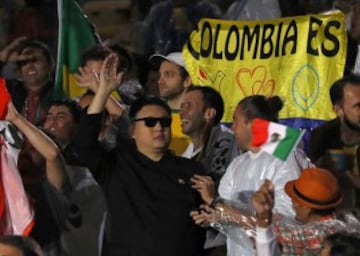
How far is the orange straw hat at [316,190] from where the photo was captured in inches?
351

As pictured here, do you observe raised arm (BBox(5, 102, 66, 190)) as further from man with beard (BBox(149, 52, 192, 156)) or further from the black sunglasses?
man with beard (BBox(149, 52, 192, 156))

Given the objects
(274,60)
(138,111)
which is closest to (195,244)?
(138,111)

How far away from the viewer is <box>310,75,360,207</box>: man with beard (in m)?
10.1

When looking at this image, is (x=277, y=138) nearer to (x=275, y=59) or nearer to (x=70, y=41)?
(x=275, y=59)

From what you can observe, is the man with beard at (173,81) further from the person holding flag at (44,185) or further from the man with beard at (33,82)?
the person holding flag at (44,185)

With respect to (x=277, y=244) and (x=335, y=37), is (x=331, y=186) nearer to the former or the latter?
(x=277, y=244)

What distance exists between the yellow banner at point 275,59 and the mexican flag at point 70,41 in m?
0.89

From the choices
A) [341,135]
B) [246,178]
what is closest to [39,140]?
[246,178]

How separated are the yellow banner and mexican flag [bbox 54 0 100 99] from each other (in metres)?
0.89

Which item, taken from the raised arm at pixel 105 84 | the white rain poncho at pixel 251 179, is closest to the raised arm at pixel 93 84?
the raised arm at pixel 105 84

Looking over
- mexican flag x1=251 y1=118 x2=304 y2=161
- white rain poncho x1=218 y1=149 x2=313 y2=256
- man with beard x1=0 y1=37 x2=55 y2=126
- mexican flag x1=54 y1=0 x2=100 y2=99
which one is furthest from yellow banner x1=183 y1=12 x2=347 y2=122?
mexican flag x1=251 y1=118 x2=304 y2=161

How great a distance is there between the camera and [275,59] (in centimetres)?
1145

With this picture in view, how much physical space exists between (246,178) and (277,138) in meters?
1.32

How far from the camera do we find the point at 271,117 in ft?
33.0
